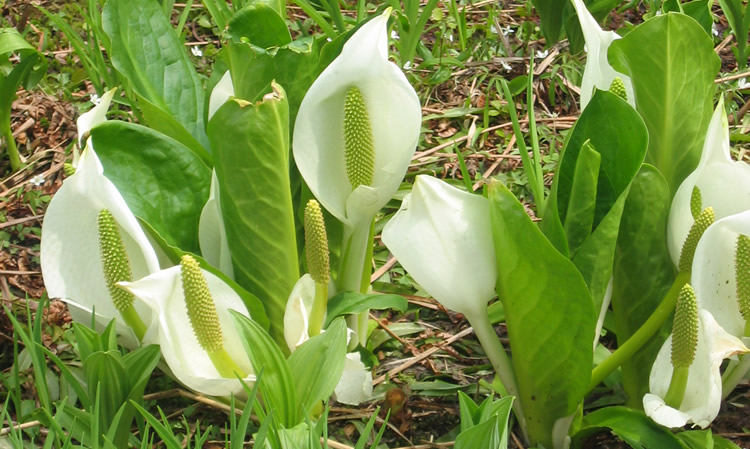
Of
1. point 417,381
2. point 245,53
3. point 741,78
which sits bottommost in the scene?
point 417,381

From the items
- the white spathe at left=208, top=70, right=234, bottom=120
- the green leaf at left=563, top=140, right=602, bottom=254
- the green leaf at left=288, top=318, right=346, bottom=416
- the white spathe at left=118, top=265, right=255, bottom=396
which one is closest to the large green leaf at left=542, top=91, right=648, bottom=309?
the green leaf at left=563, top=140, right=602, bottom=254

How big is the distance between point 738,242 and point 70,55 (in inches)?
79.3

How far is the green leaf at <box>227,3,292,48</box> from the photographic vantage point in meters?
1.42

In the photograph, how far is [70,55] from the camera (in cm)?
255

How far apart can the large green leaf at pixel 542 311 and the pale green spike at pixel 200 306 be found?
0.40 meters

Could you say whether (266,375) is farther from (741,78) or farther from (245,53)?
(741,78)

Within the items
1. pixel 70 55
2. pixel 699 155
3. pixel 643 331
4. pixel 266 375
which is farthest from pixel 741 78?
pixel 70 55

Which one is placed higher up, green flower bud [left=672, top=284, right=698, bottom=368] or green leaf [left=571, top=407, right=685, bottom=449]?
green flower bud [left=672, top=284, right=698, bottom=368]

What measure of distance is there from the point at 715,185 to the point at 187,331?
812mm

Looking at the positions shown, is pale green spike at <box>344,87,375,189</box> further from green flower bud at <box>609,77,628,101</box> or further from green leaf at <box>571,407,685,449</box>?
green leaf at <box>571,407,685,449</box>

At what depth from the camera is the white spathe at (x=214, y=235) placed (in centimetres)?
135

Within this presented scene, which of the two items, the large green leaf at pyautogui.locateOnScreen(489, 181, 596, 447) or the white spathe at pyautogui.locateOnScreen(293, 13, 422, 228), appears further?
the white spathe at pyautogui.locateOnScreen(293, 13, 422, 228)

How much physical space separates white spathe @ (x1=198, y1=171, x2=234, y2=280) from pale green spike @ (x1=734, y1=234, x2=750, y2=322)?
2.42 feet

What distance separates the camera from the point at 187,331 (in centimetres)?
124
